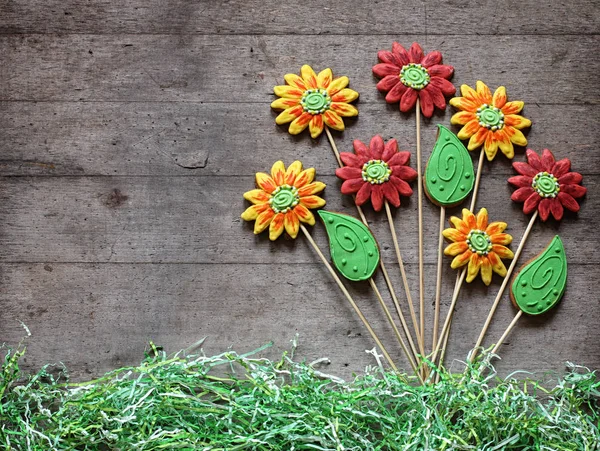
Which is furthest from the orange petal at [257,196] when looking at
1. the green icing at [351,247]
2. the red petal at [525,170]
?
the red petal at [525,170]

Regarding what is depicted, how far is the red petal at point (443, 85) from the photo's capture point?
1.37 metres

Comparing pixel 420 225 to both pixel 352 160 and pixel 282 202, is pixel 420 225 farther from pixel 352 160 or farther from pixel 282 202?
pixel 282 202

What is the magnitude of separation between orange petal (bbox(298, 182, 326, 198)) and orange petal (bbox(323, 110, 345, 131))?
134 millimetres

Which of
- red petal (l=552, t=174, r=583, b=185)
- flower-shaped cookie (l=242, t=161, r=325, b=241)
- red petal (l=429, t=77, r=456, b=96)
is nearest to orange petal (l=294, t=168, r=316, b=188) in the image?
flower-shaped cookie (l=242, t=161, r=325, b=241)

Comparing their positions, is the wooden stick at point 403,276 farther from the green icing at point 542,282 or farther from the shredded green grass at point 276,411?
the green icing at point 542,282

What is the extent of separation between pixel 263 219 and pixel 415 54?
51 centimetres

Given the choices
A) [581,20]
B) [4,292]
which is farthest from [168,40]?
[581,20]

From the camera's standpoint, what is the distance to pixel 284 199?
51.6 inches

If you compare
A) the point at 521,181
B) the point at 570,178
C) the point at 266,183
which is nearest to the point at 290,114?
the point at 266,183

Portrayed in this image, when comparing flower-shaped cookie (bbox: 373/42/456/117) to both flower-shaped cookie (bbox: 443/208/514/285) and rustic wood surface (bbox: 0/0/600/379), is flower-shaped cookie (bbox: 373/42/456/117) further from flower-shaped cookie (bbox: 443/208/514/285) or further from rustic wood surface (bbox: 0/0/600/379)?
flower-shaped cookie (bbox: 443/208/514/285)

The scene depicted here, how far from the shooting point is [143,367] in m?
1.25

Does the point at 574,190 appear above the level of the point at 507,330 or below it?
above

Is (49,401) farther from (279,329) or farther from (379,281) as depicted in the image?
(379,281)

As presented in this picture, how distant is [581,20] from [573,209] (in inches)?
17.7
